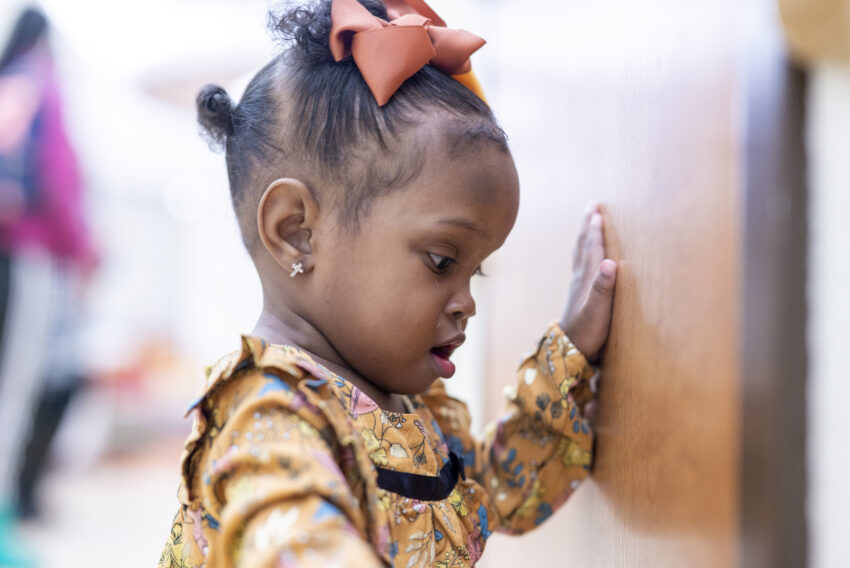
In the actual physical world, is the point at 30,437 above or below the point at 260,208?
below

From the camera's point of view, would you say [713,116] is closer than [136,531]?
Yes

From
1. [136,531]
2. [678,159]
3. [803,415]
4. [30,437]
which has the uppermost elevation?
[678,159]

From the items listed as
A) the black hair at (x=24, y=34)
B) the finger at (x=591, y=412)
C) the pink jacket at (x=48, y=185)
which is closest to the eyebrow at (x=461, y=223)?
the finger at (x=591, y=412)

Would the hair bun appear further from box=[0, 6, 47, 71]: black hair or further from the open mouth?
box=[0, 6, 47, 71]: black hair

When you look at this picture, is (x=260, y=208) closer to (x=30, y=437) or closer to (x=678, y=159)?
(x=678, y=159)

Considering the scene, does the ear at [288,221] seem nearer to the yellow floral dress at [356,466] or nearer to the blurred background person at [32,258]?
the yellow floral dress at [356,466]

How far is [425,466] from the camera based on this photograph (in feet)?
2.22

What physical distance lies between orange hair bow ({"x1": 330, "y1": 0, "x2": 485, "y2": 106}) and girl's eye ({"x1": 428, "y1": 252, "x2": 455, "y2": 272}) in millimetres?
131

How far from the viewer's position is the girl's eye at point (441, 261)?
0.67 metres

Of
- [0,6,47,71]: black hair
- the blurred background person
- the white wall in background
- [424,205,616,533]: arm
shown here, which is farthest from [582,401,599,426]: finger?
[0,6,47,71]: black hair

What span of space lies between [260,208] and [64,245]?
2.29 meters

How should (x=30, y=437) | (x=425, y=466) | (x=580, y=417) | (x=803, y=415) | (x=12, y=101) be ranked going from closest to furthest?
(x=803, y=415) → (x=425, y=466) → (x=580, y=417) → (x=12, y=101) → (x=30, y=437)

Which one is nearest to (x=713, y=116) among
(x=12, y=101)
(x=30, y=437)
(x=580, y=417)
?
(x=580, y=417)

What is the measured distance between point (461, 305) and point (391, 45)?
0.72 feet
